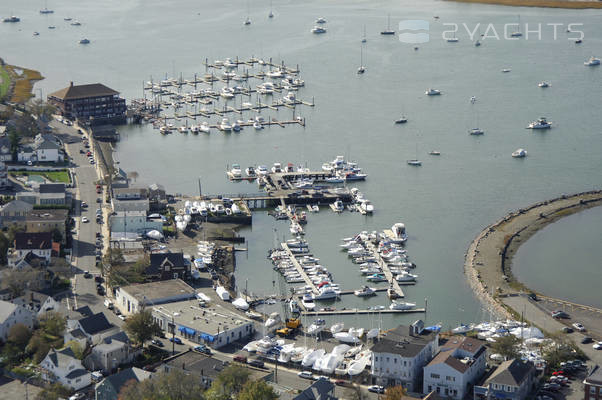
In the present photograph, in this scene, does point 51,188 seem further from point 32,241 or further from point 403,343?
point 403,343

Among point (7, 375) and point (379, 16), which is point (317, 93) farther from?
point (7, 375)

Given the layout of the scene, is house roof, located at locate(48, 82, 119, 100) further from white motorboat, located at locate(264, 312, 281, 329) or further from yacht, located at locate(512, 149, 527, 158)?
white motorboat, located at locate(264, 312, 281, 329)

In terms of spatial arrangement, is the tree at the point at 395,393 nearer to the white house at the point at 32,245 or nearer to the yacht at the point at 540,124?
the white house at the point at 32,245

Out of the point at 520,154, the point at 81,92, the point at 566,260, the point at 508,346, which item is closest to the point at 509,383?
the point at 508,346

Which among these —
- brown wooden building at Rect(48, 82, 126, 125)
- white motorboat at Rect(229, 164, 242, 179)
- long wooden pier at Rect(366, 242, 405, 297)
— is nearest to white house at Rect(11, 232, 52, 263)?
long wooden pier at Rect(366, 242, 405, 297)

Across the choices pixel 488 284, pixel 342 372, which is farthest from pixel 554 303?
pixel 342 372

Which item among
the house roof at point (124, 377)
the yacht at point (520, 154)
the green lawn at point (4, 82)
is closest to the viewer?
the house roof at point (124, 377)

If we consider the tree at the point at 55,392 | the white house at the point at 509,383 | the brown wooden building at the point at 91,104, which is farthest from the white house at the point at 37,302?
the brown wooden building at the point at 91,104
